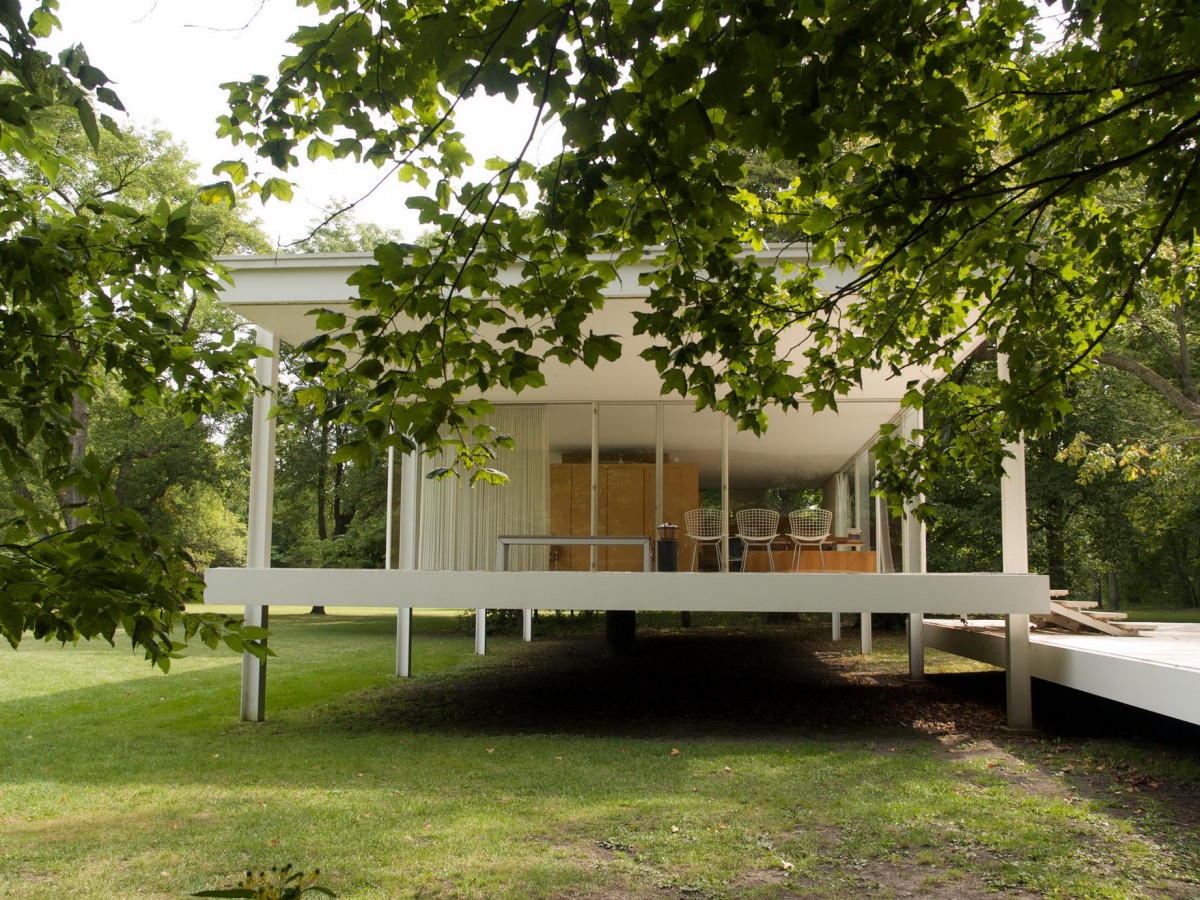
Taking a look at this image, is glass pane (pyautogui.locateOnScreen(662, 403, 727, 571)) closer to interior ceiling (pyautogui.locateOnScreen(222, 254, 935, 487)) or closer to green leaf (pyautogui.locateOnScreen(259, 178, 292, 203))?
interior ceiling (pyautogui.locateOnScreen(222, 254, 935, 487))

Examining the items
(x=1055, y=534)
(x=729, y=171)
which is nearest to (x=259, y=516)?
(x=729, y=171)

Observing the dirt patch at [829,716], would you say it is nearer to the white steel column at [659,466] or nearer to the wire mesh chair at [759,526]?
the wire mesh chair at [759,526]

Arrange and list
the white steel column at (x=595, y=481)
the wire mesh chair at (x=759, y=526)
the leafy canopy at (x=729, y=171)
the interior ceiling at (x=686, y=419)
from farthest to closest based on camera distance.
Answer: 1. the white steel column at (x=595, y=481)
2. the wire mesh chair at (x=759, y=526)
3. the interior ceiling at (x=686, y=419)
4. the leafy canopy at (x=729, y=171)

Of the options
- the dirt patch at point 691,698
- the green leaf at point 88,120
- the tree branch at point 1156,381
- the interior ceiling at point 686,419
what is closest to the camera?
the green leaf at point 88,120

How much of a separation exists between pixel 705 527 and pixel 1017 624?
503 cm

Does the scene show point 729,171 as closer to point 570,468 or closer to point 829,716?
point 829,716

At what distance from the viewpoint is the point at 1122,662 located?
711 cm

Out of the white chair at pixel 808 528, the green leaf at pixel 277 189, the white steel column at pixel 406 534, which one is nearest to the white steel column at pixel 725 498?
the white chair at pixel 808 528

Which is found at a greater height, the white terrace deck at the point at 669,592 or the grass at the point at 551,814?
the white terrace deck at the point at 669,592

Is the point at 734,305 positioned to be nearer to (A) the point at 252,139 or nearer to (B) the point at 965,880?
(A) the point at 252,139

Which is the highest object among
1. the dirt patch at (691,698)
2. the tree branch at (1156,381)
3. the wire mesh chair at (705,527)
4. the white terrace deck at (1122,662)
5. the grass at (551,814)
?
the tree branch at (1156,381)

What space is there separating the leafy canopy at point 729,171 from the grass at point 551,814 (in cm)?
→ 195

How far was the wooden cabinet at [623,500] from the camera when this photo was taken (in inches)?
527

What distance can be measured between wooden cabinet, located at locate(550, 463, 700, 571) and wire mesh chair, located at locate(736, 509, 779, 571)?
662 millimetres
